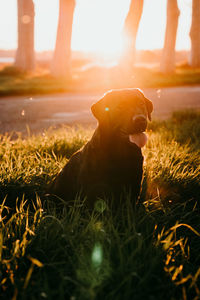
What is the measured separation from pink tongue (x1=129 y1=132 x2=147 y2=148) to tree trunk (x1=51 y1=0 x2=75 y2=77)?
53.2 feet

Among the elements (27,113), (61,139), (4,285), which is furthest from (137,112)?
(27,113)

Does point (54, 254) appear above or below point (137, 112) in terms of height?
below

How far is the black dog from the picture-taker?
268cm

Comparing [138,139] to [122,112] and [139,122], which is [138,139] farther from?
[122,112]

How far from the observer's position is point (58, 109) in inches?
372

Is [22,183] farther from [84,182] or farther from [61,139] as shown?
[61,139]

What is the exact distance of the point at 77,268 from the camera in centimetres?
200

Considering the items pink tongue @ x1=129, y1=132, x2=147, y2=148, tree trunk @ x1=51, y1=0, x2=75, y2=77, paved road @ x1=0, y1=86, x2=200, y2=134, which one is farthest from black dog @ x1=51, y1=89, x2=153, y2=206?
tree trunk @ x1=51, y1=0, x2=75, y2=77

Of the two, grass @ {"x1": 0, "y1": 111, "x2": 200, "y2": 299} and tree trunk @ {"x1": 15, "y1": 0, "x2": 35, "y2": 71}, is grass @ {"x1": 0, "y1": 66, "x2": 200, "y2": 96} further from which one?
grass @ {"x1": 0, "y1": 111, "x2": 200, "y2": 299}

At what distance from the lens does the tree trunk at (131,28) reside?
643 inches

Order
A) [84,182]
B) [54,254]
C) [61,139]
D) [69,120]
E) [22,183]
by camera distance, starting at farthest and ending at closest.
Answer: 1. [69,120]
2. [61,139]
3. [22,183]
4. [84,182]
5. [54,254]

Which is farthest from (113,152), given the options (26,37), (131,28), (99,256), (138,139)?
(26,37)

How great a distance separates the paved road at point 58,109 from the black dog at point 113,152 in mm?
4424

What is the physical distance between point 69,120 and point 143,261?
6.41 meters
